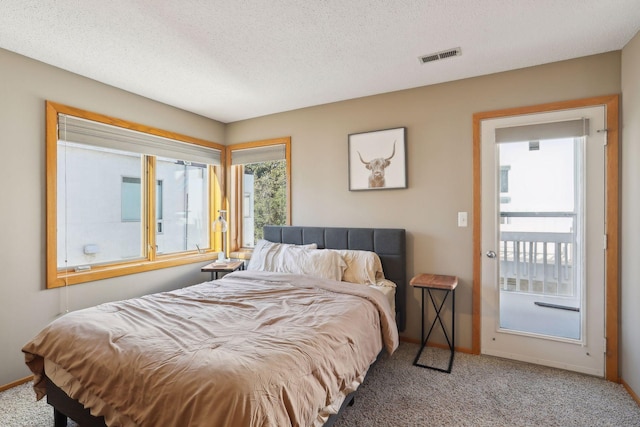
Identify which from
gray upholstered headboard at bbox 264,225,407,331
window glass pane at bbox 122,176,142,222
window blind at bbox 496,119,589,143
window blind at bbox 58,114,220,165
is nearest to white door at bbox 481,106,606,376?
window blind at bbox 496,119,589,143

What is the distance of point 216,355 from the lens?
4.76ft

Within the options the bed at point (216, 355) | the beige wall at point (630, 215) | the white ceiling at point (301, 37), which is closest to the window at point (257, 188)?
the white ceiling at point (301, 37)

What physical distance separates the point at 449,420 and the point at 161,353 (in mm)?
1806

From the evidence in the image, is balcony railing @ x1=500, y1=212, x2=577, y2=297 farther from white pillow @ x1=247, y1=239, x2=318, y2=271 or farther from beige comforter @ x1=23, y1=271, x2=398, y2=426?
white pillow @ x1=247, y1=239, x2=318, y2=271

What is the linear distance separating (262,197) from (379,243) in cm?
191

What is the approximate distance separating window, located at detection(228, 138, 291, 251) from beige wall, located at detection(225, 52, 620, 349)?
501mm

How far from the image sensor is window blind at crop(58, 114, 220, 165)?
2.80 meters

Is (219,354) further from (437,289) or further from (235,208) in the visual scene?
(235,208)

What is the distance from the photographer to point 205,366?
136cm

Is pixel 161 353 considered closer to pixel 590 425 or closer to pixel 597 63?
pixel 590 425

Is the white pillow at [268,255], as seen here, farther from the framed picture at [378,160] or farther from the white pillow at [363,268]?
the framed picture at [378,160]

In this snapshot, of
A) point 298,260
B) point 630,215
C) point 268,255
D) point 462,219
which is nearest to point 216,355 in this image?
point 298,260

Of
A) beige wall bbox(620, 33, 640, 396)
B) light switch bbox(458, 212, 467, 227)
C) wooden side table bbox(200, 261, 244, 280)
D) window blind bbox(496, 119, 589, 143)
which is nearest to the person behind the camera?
beige wall bbox(620, 33, 640, 396)

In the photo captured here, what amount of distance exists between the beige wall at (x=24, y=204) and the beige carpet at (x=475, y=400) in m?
0.51
